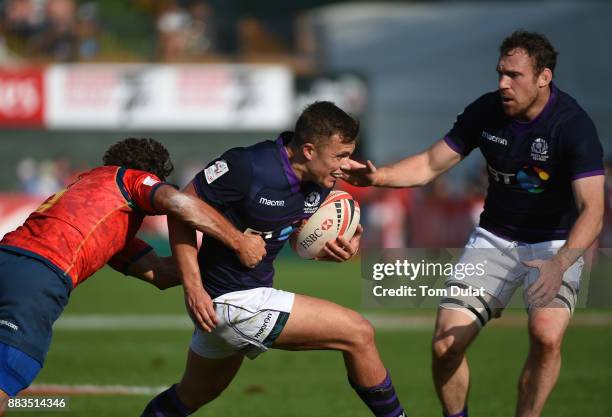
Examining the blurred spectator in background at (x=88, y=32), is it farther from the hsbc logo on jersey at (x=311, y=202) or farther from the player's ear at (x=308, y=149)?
the player's ear at (x=308, y=149)

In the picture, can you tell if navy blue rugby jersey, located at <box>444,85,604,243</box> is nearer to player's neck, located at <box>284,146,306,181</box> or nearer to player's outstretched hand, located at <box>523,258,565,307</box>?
player's outstretched hand, located at <box>523,258,565,307</box>

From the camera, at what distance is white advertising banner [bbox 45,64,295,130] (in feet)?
87.9

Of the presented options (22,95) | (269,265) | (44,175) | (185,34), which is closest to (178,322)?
(269,265)

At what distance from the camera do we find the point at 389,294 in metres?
7.55

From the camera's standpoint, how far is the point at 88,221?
6.23m

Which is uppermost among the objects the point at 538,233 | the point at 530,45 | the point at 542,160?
the point at 530,45

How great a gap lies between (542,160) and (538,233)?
21.5 inches

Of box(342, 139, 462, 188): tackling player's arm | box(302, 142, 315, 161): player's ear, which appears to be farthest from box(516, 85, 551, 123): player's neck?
box(302, 142, 315, 161): player's ear

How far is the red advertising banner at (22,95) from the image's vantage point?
2652 cm

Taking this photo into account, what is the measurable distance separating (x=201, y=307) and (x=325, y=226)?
3.27 ft

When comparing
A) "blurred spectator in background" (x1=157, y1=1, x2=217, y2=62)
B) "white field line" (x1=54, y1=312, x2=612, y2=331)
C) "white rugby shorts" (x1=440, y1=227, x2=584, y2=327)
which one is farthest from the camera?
"blurred spectator in background" (x1=157, y1=1, x2=217, y2=62)

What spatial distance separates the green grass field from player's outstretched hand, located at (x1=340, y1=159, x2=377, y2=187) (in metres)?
2.20

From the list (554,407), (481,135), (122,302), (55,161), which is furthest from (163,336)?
(55,161)

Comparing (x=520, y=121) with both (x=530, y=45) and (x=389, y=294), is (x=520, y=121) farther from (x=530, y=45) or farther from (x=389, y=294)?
(x=389, y=294)
